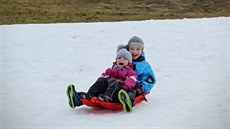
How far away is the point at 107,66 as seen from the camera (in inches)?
305

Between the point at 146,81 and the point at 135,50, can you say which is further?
the point at 135,50

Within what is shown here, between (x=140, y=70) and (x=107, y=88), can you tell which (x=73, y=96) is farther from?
(x=140, y=70)

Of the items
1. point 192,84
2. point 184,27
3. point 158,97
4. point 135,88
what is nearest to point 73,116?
point 135,88

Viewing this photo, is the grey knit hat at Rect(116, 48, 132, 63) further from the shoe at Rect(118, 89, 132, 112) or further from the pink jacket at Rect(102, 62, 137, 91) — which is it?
the shoe at Rect(118, 89, 132, 112)

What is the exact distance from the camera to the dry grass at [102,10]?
1424 cm

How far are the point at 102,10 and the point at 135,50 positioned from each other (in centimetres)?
1031

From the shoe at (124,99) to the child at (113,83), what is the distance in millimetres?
143

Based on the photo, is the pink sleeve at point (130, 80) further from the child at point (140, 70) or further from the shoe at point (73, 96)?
the shoe at point (73, 96)

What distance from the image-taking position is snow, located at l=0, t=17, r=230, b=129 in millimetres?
5117

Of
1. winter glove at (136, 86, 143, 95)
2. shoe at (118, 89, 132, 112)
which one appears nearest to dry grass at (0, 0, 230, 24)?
winter glove at (136, 86, 143, 95)

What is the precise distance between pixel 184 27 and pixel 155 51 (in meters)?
1.56

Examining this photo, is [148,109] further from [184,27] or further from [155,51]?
[184,27]

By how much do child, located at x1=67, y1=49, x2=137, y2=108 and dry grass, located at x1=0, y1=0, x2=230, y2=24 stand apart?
810cm

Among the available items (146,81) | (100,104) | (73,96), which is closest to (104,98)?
(100,104)
